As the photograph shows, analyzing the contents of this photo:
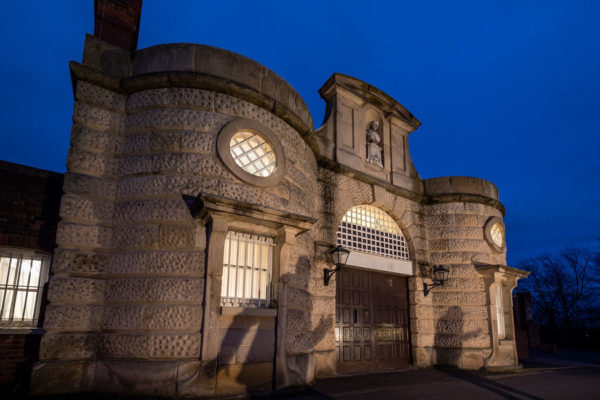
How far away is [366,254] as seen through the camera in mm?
10922

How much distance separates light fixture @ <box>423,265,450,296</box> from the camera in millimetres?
11734

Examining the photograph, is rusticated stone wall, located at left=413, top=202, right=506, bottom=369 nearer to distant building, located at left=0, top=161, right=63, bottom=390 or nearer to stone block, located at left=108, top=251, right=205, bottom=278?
stone block, located at left=108, top=251, right=205, bottom=278

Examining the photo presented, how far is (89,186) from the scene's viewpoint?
6.89 meters

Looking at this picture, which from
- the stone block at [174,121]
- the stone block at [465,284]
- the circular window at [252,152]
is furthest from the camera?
the stone block at [465,284]

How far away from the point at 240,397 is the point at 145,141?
15.7ft

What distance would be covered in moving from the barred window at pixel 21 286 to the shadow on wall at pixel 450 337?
10513mm

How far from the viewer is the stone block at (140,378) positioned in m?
6.04

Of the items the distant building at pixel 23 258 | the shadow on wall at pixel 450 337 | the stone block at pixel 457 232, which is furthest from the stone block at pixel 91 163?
the shadow on wall at pixel 450 337

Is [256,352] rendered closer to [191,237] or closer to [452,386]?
[191,237]

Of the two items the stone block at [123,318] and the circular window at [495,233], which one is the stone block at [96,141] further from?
the circular window at [495,233]

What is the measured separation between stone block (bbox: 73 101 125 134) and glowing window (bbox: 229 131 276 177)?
2.17 m

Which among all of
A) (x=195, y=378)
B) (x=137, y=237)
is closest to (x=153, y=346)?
(x=195, y=378)

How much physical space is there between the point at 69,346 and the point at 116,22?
20.7ft

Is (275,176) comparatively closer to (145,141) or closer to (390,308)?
(145,141)
